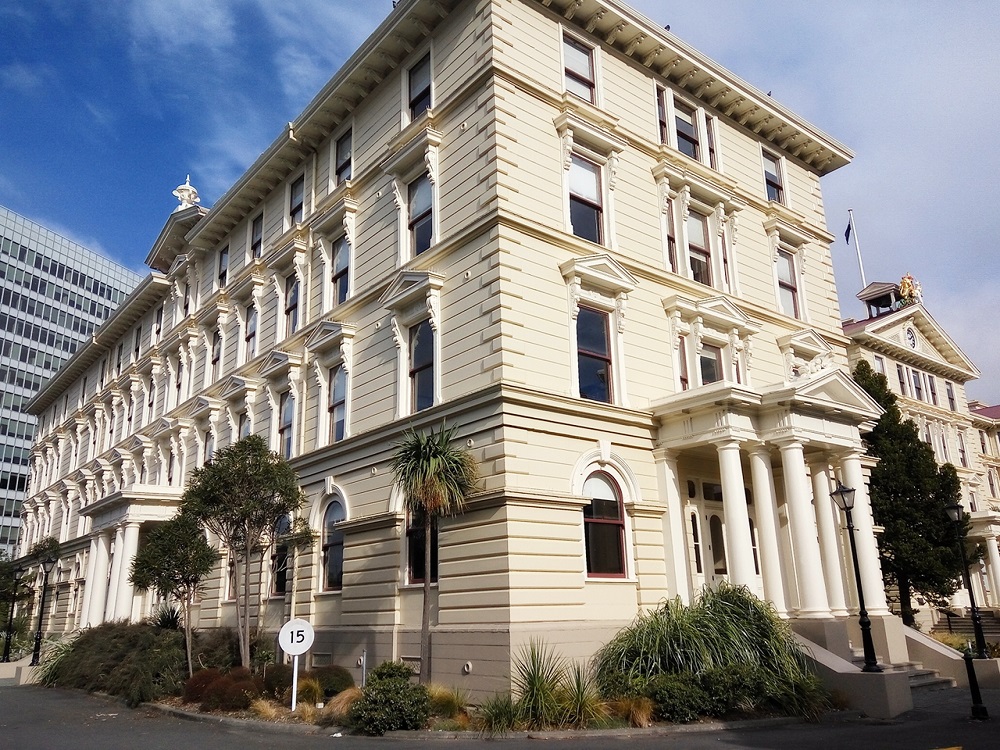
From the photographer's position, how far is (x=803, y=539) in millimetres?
16953

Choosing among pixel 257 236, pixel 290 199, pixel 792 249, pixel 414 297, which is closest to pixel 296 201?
pixel 290 199

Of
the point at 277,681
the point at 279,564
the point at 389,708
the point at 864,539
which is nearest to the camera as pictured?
the point at 389,708

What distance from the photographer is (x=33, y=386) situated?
93.8 metres

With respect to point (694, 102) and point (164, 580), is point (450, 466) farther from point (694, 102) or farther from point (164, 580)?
point (694, 102)

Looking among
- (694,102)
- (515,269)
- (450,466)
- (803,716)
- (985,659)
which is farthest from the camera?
(694,102)

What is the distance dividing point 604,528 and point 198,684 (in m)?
9.64

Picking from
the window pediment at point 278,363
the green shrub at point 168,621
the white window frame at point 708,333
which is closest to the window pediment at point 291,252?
the window pediment at point 278,363

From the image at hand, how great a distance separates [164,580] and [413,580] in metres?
6.93

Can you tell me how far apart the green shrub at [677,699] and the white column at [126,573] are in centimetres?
2159

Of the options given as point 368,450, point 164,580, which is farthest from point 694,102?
point 164,580

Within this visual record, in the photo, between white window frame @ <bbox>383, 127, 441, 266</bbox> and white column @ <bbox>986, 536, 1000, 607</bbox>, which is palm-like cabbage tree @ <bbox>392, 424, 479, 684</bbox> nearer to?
white window frame @ <bbox>383, 127, 441, 266</bbox>

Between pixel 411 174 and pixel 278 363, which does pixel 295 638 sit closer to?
pixel 278 363

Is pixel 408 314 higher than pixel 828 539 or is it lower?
higher

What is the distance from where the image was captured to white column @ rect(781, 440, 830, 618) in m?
16.6
